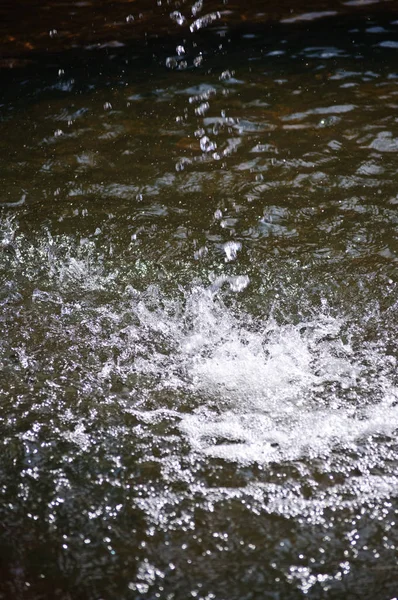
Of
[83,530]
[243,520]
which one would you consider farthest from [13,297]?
[243,520]

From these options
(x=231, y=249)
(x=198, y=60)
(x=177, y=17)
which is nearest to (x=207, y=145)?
(x=231, y=249)

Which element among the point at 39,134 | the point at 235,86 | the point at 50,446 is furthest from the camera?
the point at 235,86

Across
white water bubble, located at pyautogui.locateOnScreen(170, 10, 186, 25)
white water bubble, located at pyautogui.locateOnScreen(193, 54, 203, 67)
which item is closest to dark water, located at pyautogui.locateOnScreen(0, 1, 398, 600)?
white water bubble, located at pyautogui.locateOnScreen(193, 54, 203, 67)

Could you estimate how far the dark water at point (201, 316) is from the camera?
2.13 m

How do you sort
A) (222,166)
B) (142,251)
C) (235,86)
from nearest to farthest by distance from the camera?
(142,251) < (222,166) < (235,86)

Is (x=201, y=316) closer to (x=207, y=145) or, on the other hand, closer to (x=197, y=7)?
(x=207, y=145)

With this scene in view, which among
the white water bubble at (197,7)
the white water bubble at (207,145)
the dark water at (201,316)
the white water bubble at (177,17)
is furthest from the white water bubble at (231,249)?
the white water bubble at (197,7)

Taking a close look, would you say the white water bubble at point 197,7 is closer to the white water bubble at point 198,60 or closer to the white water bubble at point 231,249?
the white water bubble at point 198,60

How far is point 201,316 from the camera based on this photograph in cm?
327

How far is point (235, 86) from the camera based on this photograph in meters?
5.34

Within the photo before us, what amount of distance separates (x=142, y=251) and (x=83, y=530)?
6.26 feet

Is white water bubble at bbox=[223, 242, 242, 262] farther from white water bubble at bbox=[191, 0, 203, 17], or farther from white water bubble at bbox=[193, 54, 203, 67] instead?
white water bubble at bbox=[191, 0, 203, 17]

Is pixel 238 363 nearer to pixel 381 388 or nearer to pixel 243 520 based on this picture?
pixel 381 388

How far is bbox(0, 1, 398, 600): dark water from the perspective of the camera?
2127mm
